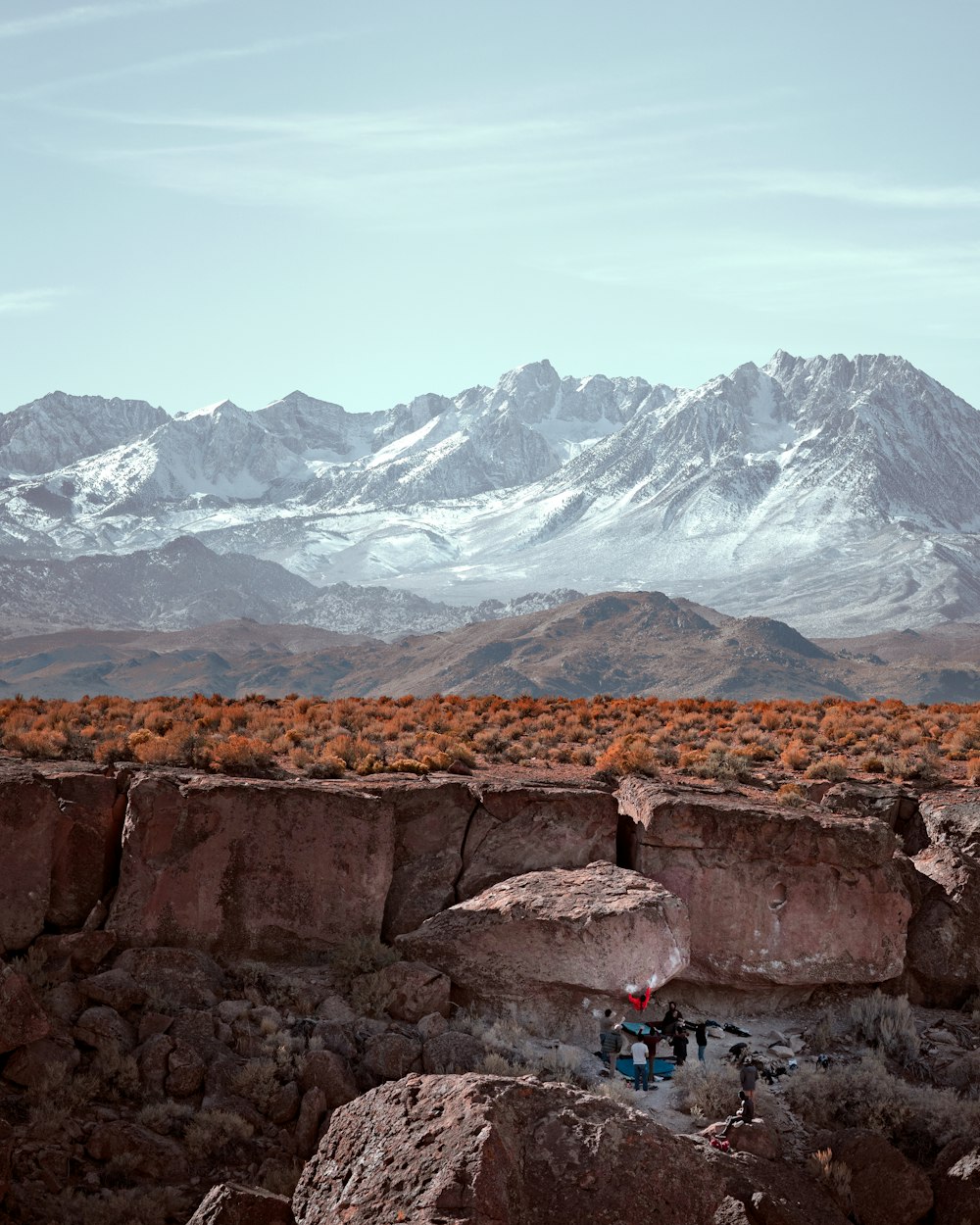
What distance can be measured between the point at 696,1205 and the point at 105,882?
10129 millimetres

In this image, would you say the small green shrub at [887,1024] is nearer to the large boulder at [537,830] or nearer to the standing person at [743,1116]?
the standing person at [743,1116]

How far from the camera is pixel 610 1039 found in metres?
18.6

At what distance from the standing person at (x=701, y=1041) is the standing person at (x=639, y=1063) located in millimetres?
948

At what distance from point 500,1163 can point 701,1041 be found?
23.6 feet

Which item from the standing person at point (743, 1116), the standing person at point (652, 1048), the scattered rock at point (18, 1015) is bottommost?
the standing person at point (743, 1116)

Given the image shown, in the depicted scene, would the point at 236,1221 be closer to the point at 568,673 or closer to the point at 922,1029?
the point at 922,1029

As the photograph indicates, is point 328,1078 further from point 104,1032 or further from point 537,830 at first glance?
point 537,830

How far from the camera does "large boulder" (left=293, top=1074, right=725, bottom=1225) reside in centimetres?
1248

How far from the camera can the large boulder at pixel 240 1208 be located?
509 inches

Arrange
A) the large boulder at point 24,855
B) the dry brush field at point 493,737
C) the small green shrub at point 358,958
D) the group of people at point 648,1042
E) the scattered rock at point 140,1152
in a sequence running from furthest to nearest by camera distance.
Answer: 1. the dry brush field at point 493,737
2. the small green shrub at point 358,958
3. the large boulder at point 24,855
4. the group of people at point 648,1042
5. the scattered rock at point 140,1152

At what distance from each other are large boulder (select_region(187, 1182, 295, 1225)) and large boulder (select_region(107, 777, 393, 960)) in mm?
6482

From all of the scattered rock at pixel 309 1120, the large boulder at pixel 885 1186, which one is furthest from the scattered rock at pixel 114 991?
the large boulder at pixel 885 1186

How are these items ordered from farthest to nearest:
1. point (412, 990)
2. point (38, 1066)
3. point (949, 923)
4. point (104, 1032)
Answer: point (949, 923) → point (412, 990) → point (104, 1032) → point (38, 1066)

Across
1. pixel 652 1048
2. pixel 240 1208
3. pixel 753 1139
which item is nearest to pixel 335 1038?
pixel 652 1048
